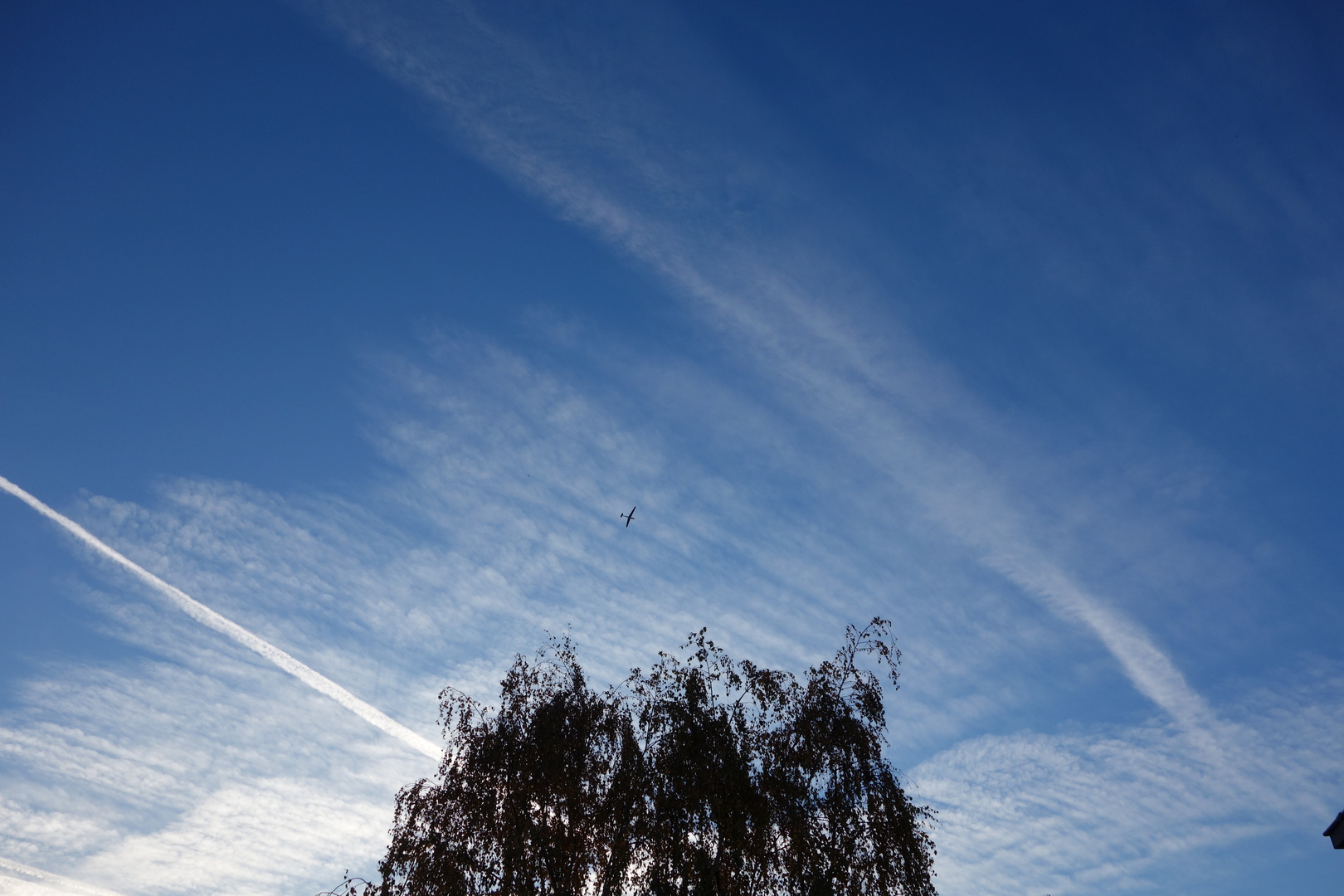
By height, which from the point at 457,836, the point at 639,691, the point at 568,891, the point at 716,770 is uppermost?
the point at 639,691

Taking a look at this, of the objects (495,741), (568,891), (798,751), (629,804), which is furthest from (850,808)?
(495,741)

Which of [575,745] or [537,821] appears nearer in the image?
[537,821]

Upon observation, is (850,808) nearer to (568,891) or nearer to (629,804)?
(629,804)

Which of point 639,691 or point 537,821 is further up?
point 639,691

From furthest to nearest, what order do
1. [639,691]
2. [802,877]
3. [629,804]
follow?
[639,691] → [629,804] → [802,877]

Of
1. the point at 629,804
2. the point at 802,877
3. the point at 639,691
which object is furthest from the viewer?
the point at 639,691

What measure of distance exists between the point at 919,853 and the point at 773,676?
539 centimetres

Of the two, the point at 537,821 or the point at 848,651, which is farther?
the point at 848,651

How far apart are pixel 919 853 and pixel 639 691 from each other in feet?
26.6

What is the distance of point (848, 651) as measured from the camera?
20.6 m

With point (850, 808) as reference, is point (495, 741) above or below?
above

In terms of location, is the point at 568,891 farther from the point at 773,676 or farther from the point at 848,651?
the point at 848,651

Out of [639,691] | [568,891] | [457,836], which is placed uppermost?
[639,691]

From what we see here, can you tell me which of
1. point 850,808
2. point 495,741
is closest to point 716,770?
point 850,808
